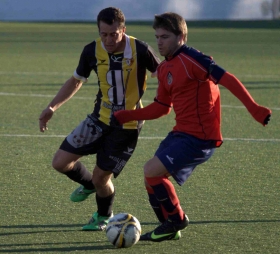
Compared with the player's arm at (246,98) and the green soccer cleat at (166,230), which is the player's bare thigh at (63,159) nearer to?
the green soccer cleat at (166,230)

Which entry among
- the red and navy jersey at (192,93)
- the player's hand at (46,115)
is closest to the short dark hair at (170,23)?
the red and navy jersey at (192,93)

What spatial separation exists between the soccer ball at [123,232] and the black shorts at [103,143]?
0.53m

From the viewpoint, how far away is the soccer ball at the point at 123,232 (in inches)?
205

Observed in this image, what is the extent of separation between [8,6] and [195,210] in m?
46.8

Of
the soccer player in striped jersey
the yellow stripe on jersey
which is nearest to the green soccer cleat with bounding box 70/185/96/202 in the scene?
the soccer player in striped jersey

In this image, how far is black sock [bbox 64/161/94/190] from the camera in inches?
237

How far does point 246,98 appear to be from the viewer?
4941 mm

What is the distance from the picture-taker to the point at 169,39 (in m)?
5.22

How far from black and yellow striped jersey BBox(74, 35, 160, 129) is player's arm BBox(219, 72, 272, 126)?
3.48ft

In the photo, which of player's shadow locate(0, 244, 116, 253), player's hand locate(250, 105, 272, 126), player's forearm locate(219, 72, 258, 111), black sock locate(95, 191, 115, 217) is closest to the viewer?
player's hand locate(250, 105, 272, 126)

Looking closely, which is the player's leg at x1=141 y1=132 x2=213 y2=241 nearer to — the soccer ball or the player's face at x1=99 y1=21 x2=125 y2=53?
the soccer ball

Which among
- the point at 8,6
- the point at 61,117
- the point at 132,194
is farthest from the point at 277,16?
the point at 132,194

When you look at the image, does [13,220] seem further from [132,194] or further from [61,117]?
[61,117]

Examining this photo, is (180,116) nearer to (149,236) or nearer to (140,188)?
(149,236)
